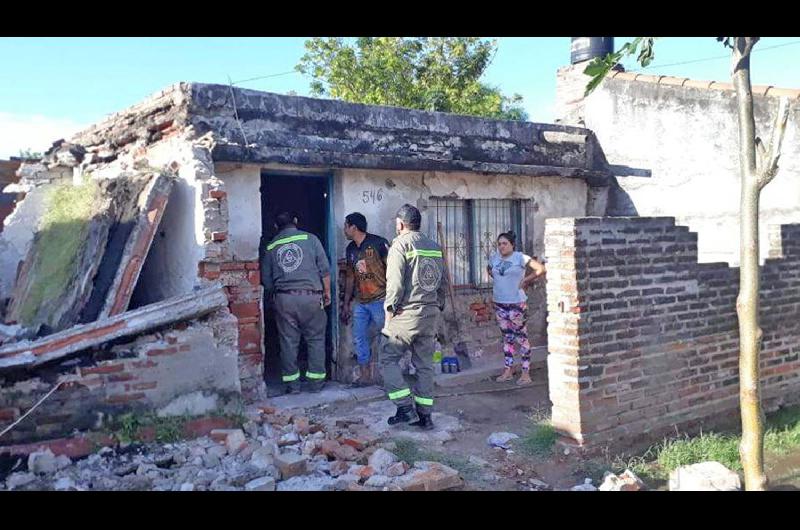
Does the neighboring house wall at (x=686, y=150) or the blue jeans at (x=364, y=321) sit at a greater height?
the neighboring house wall at (x=686, y=150)

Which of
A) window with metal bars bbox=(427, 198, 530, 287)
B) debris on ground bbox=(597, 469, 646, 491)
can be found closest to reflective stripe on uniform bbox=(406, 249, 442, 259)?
window with metal bars bbox=(427, 198, 530, 287)

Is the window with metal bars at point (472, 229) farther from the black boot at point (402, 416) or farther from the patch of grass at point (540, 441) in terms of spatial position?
the patch of grass at point (540, 441)

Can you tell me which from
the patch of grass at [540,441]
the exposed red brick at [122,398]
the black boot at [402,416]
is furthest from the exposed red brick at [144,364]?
the patch of grass at [540,441]

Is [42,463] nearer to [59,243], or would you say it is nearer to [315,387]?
[315,387]

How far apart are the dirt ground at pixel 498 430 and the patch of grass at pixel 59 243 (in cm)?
297

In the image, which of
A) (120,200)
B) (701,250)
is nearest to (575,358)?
(120,200)

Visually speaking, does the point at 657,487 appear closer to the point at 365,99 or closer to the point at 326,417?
the point at 326,417

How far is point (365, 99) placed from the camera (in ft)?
56.1

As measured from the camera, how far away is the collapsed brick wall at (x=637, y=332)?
16.8 ft

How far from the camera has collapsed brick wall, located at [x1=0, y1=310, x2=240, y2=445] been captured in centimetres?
449

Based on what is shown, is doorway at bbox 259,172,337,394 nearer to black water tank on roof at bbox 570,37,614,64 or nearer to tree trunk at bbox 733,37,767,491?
tree trunk at bbox 733,37,767,491

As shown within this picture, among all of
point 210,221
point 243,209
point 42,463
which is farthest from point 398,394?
point 42,463

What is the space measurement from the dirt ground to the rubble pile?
491mm
